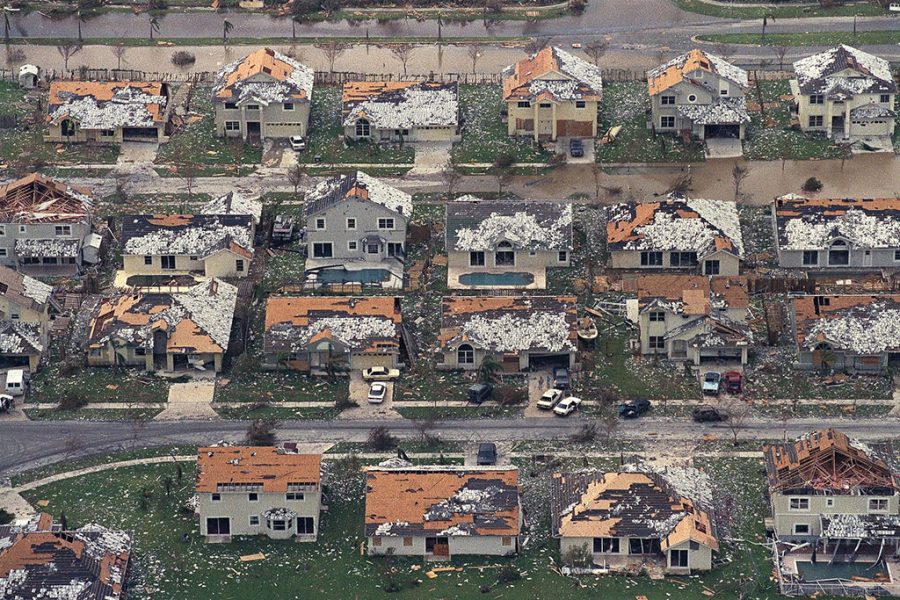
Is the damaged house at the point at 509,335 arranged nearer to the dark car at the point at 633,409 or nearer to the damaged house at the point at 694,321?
the damaged house at the point at 694,321

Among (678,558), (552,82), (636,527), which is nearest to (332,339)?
(636,527)

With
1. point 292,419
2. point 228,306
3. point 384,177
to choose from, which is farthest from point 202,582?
point 384,177

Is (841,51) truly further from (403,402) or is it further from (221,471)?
(221,471)

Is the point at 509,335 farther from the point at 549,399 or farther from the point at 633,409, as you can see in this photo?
the point at 633,409

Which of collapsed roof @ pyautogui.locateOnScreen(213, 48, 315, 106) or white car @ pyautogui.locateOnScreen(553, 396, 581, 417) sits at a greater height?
collapsed roof @ pyautogui.locateOnScreen(213, 48, 315, 106)

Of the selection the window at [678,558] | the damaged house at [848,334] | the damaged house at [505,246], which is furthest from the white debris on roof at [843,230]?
the window at [678,558]

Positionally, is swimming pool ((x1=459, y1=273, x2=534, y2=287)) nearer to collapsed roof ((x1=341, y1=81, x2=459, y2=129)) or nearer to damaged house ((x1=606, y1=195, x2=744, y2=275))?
damaged house ((x1=606, y1=195, x2=744, y2=275))

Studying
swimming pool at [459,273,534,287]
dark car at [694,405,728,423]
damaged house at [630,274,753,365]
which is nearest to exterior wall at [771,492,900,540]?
dark car at [694,405,728,423]
